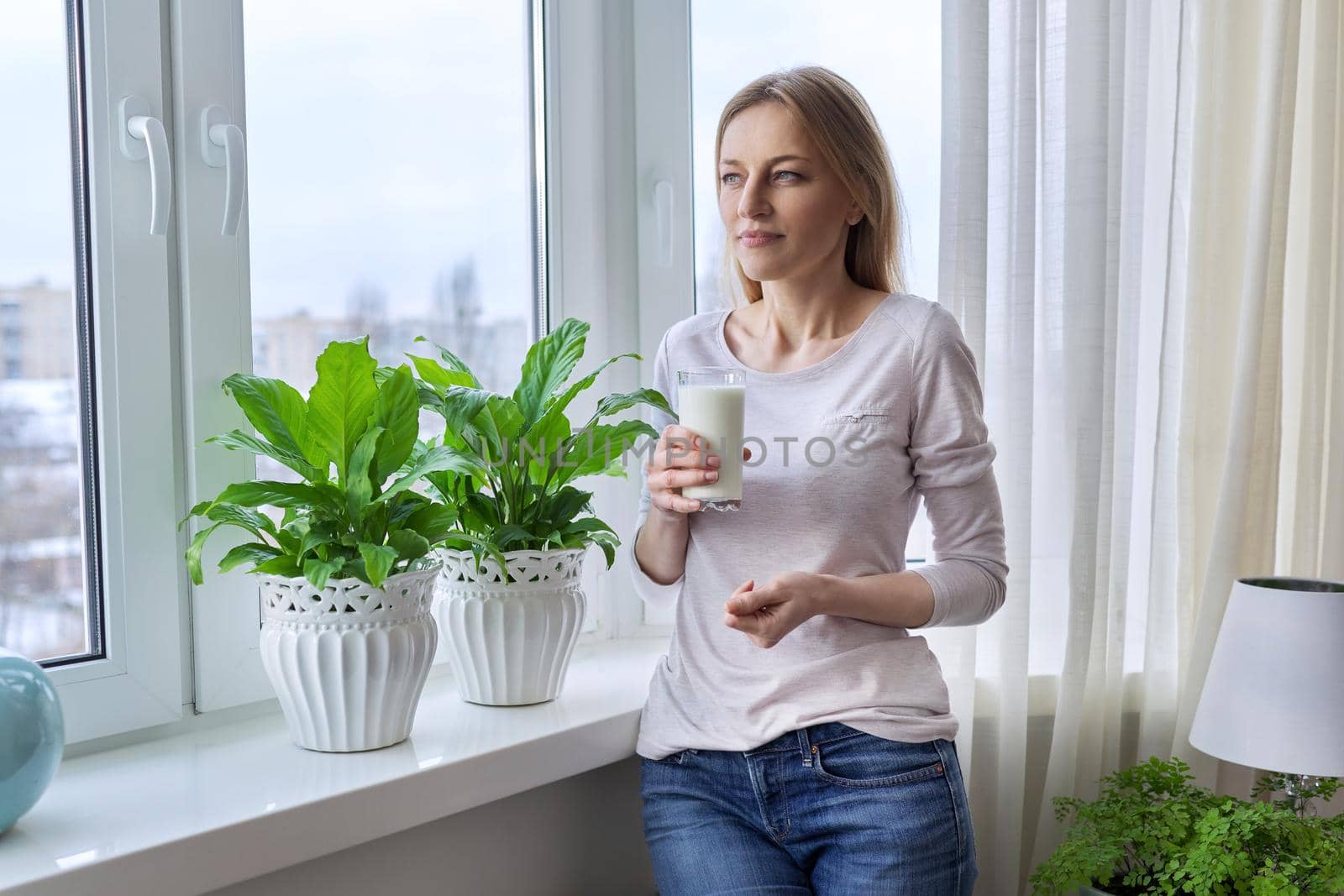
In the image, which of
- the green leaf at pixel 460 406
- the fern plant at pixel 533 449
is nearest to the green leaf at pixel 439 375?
the fern plant at pixel 533 449

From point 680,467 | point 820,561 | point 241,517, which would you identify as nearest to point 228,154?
point 241,517

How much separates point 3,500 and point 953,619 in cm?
119

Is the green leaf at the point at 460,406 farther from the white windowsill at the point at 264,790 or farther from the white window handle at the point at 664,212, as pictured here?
the white window handle at the point at 664,212

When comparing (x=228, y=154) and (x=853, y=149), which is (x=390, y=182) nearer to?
(x=228, y=154)

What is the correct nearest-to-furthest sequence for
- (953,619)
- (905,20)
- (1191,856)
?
1. (953,619)
2. (1191,856)
3. (905,20)

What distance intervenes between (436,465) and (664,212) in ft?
2.78

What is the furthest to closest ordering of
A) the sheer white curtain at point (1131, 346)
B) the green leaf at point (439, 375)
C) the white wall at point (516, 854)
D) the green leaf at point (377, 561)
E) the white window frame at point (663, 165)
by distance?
1. the white window frame at point (663, 165)
2. the sheer white curtain at point (1131, 346)
3. the green leaf at point (439, 375)
4. the white wall at point (516, 854)
5. the green leaf at point (377, 561)

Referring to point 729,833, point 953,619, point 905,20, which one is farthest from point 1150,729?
point 905,20

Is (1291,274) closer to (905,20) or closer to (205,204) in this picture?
(905,20)

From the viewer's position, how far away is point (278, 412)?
1.32 meters

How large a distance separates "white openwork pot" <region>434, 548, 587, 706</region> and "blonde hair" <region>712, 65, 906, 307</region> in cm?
59

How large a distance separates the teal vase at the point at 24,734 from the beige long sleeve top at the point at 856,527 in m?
0.74

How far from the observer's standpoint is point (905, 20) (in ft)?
6.53

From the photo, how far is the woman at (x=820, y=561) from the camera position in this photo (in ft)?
4.43
